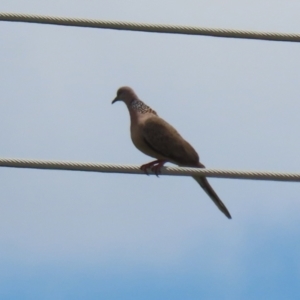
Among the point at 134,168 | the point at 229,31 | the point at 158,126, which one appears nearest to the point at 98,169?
the point at 134,168

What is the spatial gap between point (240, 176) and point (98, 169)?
0.89 m

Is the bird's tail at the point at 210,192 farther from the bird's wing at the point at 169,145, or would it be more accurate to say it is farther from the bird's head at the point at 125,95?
the bird's head at the point at 125,95

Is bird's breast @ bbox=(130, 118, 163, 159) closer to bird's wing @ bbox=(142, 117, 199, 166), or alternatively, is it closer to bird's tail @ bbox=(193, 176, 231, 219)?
bird's wing @ bbox=(142, 117, 199, 166)

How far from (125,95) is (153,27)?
2987mm

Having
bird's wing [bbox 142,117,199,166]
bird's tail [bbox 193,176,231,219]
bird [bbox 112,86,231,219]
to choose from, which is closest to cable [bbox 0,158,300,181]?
bird's tail [bbox 193,176,231,219]

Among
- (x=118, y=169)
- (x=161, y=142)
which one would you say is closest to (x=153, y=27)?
(x=118, y=169)

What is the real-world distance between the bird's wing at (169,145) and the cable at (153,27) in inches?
78.3

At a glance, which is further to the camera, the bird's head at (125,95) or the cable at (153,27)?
the bird's head at (125,95)

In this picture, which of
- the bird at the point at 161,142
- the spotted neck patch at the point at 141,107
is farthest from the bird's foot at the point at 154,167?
the spotted neck patch at the point at 141,107

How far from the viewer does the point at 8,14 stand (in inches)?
268

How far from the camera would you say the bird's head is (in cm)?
966

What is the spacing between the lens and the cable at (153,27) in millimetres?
6750

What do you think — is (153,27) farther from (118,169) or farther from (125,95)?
(125,95)

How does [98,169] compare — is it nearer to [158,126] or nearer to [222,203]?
[222,203]
